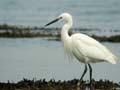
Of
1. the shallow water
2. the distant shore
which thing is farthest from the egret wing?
the distant shore

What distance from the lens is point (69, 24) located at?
15930mm

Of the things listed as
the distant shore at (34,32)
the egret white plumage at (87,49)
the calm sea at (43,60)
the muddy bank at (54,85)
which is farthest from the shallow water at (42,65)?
the egret white plumage at (87,49)

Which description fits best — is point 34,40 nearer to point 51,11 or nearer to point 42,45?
point 42,45

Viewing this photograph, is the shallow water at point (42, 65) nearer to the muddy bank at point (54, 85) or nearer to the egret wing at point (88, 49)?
the muddy bank at point (54, 85)

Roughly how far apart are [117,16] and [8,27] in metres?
9.58

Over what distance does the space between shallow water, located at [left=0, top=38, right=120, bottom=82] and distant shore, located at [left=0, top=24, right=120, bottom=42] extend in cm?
139

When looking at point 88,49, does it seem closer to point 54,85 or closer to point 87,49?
point 87,49

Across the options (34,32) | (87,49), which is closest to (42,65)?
(87,49)

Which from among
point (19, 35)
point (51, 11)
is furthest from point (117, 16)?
point (19, 35)

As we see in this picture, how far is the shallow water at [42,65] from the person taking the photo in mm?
18047

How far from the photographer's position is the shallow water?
59.2 feet

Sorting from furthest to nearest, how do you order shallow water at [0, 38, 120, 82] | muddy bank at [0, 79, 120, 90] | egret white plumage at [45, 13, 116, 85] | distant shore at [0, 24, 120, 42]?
distant shore at [0, 24, 120, 42]
shallow water at [0, 38, 120, 82]
egret white plumage at [45, 13, 116, 85]
muddy bank at [0, 79, 120, 90]

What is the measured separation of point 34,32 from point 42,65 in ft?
34.2

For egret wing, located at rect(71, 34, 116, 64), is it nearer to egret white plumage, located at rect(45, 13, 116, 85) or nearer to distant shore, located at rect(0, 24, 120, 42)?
egret white plumage, located at rect(45, 13, 116, 85)
